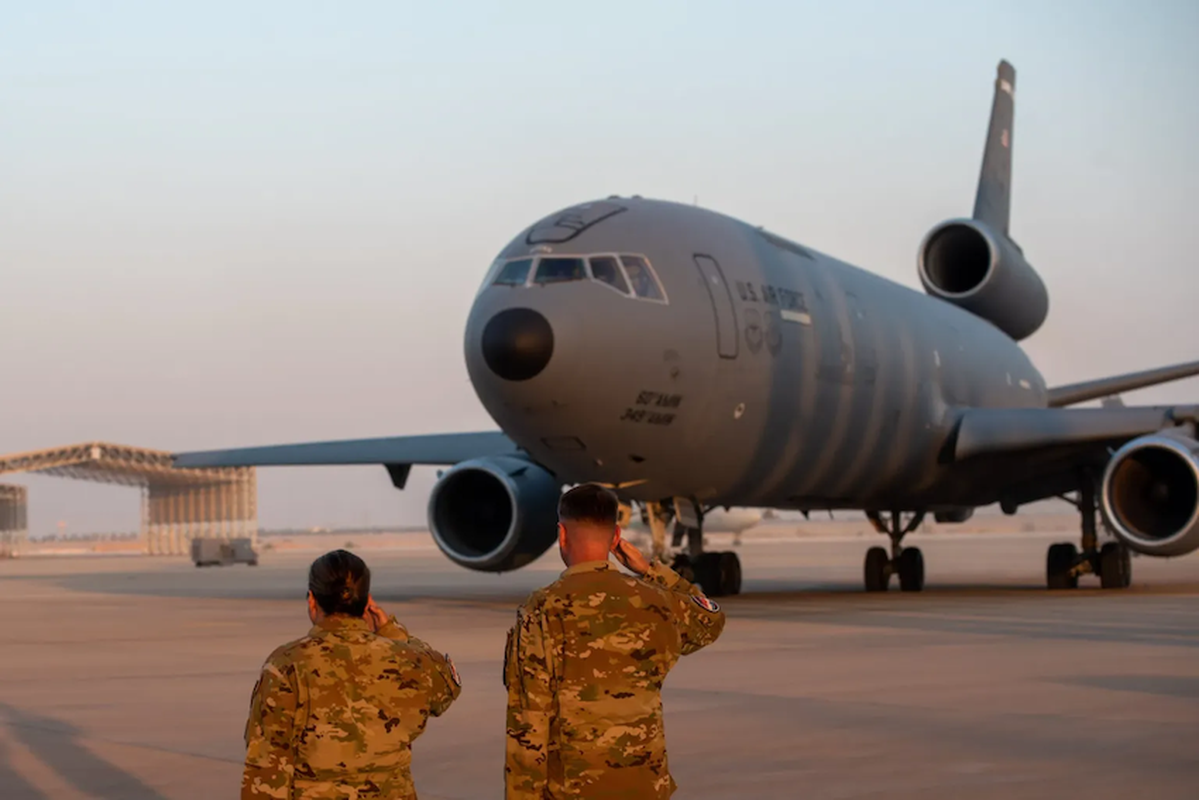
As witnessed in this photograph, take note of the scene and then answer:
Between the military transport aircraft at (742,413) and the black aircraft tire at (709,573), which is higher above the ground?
the military transport aircraft at (742,413)

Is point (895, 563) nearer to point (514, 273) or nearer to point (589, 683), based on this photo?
point (514, 273)

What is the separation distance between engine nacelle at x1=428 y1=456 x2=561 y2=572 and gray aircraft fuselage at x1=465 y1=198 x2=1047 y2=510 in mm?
2459

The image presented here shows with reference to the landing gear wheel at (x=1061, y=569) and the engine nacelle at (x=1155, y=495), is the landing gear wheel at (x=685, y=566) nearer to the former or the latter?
the engine nacelle at (x=1155, y=495)

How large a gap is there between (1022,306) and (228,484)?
143 ft

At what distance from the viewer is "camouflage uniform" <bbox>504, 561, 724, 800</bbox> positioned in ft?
12.9

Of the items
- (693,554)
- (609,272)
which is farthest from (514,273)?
(693,554)

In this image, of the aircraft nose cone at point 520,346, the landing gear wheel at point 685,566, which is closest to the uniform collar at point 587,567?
the aircraft nose cone at point 520,346

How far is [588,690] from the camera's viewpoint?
13.1 feet

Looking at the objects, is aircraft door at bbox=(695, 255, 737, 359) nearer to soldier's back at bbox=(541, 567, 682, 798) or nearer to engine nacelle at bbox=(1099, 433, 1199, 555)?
engine nacelle at bbox=(1099, 433, 1199, 555)

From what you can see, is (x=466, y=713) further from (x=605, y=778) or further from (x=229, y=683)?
(x=605, y=778)

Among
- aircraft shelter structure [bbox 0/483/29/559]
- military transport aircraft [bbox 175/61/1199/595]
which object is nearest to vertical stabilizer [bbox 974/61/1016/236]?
military transport aircraft [bbox 175/61/1199/595]

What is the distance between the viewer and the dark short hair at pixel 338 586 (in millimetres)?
3957

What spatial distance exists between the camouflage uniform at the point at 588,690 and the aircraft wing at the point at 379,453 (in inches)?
742

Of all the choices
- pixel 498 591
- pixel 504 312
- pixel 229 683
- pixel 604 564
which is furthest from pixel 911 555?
pixel 604 564
